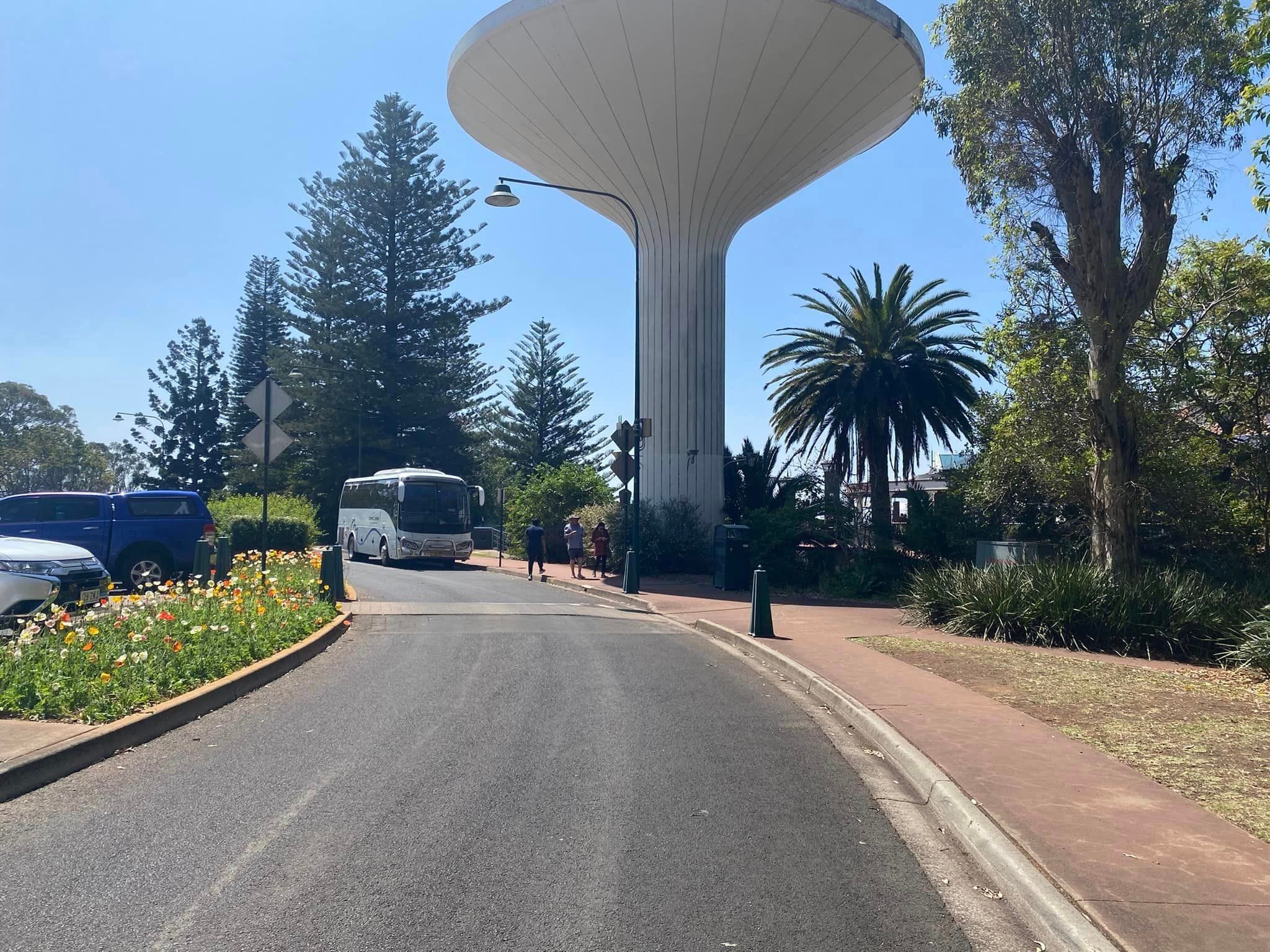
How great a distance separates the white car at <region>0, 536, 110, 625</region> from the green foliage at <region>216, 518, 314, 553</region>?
12.9 m

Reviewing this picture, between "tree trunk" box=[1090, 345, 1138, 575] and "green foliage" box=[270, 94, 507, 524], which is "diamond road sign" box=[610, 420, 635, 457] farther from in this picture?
"green foliage" box=[270, 94, 507, 524]

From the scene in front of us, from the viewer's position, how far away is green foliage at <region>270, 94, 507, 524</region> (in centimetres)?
5216

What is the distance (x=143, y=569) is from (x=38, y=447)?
226ft

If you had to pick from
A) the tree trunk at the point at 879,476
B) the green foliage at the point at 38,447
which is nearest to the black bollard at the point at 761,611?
the tree trunk at the point at 879,476

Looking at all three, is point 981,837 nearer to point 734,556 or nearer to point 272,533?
point 734,556

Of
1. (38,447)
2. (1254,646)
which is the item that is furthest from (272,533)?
(38,447)

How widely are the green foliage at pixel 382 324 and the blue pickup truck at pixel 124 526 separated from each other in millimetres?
34466

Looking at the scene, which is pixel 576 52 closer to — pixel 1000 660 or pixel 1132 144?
pixel 1132 144

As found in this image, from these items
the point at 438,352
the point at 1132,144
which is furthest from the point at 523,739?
the point at 438,352

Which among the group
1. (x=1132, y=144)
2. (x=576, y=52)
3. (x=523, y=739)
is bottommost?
(x=523, y=739)

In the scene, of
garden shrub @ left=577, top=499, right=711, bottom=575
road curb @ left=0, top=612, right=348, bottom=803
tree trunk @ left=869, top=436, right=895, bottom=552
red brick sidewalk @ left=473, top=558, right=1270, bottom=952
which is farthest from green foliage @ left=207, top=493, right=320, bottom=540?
red brick sidewalk @ left=473, top=558, right=1270, bottom=952

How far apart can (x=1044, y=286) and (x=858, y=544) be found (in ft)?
25.4

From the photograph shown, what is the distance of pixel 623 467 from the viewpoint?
20953 mm

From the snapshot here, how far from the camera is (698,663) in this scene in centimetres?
1111
